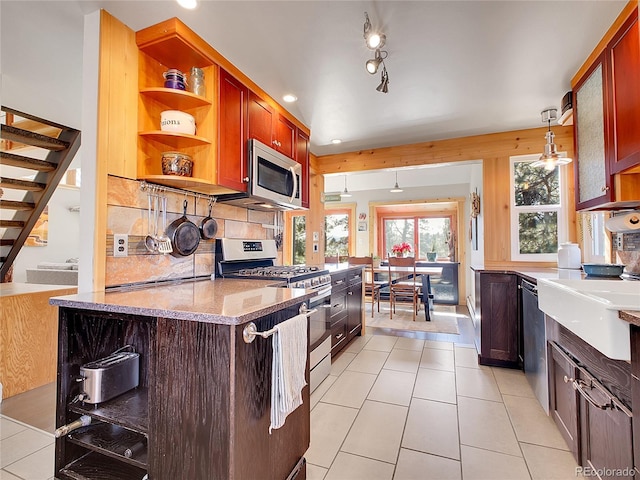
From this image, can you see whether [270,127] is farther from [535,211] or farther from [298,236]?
[298,236]

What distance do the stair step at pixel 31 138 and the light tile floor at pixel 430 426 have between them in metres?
3.11

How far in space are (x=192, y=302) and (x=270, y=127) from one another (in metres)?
1.72

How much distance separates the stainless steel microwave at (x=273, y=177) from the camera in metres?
2.15

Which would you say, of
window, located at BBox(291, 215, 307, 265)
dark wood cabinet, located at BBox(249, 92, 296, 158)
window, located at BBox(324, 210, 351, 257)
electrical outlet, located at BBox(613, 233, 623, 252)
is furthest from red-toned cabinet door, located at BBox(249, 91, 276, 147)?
window, located at BBox(324, 210, 351, 257)

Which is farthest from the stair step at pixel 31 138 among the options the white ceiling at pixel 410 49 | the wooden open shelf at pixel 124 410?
the wooden open shelf at pixel 124 410

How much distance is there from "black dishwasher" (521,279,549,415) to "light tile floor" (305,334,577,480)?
0.14m

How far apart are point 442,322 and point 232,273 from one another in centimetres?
345

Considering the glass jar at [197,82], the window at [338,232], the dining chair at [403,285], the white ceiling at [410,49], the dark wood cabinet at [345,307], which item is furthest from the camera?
the window at [338,232]

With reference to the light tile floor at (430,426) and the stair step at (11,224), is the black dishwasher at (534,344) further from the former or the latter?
the stair step at (11,224)

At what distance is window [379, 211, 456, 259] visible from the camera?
637 cm

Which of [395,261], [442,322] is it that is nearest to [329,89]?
[395,261]

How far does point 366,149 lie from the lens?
12.8 ft

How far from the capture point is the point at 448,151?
3.52 meters

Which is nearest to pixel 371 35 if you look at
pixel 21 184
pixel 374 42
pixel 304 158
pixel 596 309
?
pixel 374 42
